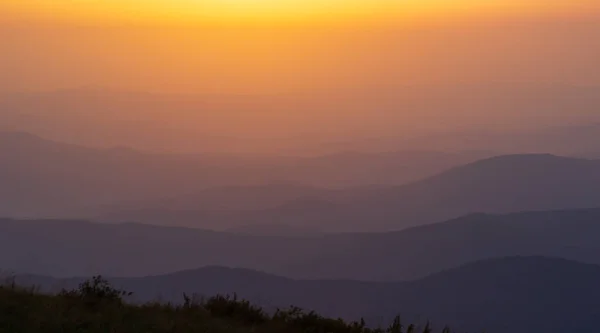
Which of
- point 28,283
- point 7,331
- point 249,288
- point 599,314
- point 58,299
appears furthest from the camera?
point 249,288

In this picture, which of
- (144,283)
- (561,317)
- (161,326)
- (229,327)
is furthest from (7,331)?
(144,283)

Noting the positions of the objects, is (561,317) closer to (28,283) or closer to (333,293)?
(333,293)

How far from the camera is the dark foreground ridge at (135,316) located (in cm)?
907

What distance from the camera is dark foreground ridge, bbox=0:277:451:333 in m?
9.07

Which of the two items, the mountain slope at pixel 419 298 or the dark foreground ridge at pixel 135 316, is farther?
the mountain slope at pixel 419 298

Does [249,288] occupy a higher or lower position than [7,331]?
higher

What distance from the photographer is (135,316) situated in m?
9.77

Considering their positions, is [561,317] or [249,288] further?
[249,288]

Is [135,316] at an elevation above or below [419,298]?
below

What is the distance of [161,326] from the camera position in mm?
9383

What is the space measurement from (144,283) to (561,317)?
323ft

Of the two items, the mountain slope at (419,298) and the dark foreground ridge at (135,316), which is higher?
the mountain slope at (419,298)

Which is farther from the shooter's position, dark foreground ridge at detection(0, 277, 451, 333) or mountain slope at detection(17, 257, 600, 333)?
mountain slope at detection(17, 257, 600, 333)

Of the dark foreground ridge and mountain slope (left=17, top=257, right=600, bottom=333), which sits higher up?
mountain slope (left=17, top=257, right=600, bottom=333)
